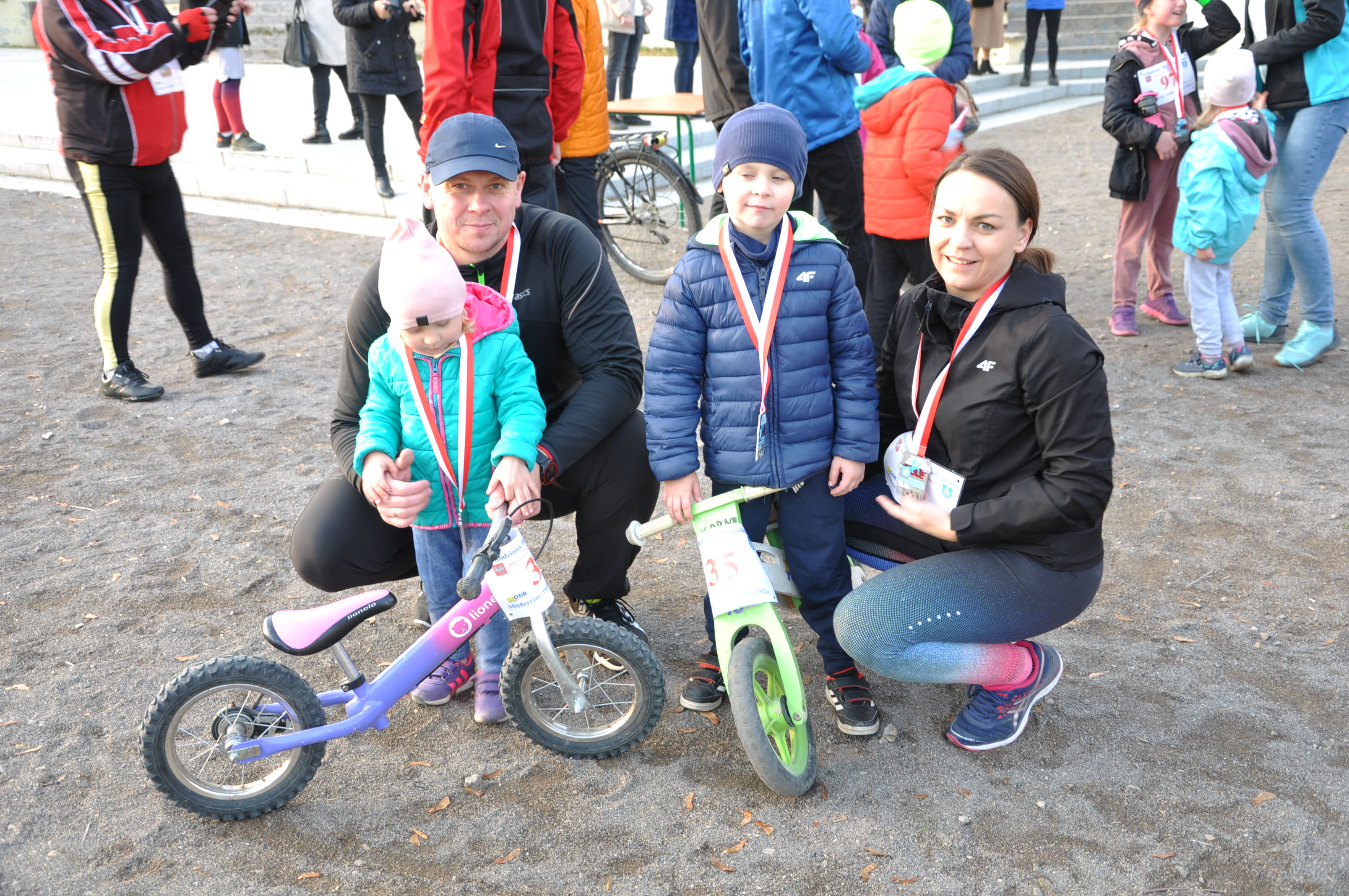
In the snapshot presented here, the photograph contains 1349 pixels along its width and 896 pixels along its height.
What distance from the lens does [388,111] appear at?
11953 mm

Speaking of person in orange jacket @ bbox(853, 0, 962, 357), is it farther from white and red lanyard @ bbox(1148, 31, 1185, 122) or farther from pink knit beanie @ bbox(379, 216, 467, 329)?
pink knit beanie @ bbox(379, 216, 467, 329)

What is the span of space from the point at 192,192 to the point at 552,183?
21.1ft

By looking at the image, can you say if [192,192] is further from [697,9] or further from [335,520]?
[335,520]

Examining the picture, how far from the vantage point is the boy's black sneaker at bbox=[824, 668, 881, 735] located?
2.81 meters

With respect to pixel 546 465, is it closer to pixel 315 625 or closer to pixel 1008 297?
pixel 315 625

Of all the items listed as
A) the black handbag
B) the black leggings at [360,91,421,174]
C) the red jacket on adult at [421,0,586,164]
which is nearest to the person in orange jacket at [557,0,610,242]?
the red jacket on adult at [421,0,586,164]

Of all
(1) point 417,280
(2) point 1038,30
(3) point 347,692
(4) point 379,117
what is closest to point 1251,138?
(1) point 417,280

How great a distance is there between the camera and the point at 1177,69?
5301 mm

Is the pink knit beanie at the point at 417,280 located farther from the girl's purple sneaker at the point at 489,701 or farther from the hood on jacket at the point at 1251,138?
the hood on jacket at the point at 1251,138

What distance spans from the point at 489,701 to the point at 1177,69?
15.3 feet

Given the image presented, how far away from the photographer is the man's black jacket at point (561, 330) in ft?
9.49

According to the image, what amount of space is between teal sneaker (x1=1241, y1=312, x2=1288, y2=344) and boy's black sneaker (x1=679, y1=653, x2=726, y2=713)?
3.90 meters

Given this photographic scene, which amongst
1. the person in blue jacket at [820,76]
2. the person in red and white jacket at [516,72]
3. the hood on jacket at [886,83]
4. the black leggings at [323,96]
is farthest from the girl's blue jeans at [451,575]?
the black leggings at [323,96]

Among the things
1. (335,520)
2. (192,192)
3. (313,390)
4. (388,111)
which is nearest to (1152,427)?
(335,520)
